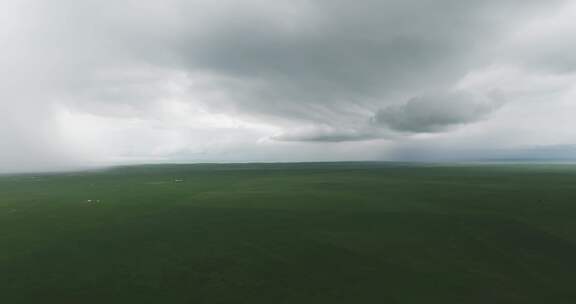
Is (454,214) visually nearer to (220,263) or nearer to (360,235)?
(360,235)

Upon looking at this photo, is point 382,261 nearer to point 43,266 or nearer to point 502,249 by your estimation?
point 502,249

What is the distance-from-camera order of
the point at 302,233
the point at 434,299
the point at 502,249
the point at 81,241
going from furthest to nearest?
1. the point at 302,233
2. the point at 81,241
3. the point at 502,249
4. the point at 434,299

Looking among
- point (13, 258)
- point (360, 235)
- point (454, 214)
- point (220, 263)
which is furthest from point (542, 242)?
point (13, 258)

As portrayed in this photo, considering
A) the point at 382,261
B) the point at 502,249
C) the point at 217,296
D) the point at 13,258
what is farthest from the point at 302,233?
the point at 13,258

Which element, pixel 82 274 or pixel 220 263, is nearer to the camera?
pixel 82 274

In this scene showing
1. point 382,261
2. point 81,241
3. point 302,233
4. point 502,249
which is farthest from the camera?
point 302,233

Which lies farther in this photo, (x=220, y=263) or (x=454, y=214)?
(x=454, y=214)

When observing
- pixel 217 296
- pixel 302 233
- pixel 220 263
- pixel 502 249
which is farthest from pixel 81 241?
pixel 502 249

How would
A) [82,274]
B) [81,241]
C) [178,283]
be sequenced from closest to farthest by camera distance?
1. [178,283]
2. [82,274]
3. [81,241]

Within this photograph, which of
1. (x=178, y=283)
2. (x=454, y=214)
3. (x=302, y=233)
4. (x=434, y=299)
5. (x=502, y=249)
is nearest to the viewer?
(x=434, y=299)
